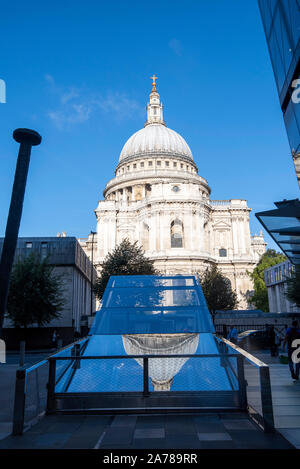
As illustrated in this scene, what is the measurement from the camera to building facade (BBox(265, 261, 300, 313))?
40625 millimetres

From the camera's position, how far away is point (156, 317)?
982 cm

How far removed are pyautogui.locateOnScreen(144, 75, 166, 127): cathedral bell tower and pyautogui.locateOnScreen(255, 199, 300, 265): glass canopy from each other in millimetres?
77943

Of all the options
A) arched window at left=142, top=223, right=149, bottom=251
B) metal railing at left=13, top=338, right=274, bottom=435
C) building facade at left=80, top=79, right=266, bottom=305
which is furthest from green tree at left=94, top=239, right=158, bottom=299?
metal railing at left=13, top=338, right=274, bottom=435

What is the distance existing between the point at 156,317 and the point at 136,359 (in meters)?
3.53

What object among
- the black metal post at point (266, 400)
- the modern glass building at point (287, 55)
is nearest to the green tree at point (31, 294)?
the modern glass building at point (287, 55)

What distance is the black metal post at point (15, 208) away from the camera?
14.7 metres

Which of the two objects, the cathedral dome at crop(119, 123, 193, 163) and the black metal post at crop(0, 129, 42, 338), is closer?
the black metal post at crop(0, 129, 42, 338)

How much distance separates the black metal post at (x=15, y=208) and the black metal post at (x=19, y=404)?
32.2 ft

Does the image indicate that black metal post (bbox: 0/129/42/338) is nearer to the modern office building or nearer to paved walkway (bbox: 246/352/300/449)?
the modern office building

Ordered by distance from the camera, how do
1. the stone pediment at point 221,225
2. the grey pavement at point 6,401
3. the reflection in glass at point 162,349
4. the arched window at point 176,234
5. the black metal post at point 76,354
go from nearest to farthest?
1. the grey pavement at point 6,401
2. the reflection in glass at point 162,349
3. the black metal post at point 76,354
4. the arched window at point 176,234
5. the stone pediment at point 221,225

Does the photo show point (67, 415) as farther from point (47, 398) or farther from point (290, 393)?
point (290, 393)

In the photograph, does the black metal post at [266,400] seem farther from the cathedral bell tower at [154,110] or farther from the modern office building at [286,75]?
the cathedral bell tower at [154,110]

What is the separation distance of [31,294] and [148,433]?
21.6 m
